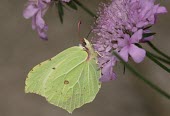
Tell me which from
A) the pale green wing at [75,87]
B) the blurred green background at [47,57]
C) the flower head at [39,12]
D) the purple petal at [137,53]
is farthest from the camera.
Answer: the blurred green background at [47,57]

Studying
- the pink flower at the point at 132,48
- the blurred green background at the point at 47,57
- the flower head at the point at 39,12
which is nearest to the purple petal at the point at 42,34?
the flower head at the point at 39,12

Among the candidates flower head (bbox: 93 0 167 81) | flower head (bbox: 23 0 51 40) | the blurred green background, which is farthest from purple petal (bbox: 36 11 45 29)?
the blurred green background

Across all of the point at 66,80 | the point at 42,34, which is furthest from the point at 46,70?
the point at 42,34

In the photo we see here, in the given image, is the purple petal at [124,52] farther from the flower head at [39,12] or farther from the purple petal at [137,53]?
the flower head at [39,12]

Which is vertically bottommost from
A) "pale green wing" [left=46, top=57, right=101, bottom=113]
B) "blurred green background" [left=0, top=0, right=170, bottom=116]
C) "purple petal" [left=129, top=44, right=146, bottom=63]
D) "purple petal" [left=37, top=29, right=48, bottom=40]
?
"blurred green background" [left=0, top=0, right=170, bottom=116]

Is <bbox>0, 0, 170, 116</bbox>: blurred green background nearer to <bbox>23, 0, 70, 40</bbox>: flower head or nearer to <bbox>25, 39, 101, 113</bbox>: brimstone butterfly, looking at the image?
<bbox>25, 39, 101, 113</bbox>: brimstone butterfly

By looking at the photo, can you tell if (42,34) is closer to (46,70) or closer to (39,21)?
(39,21)
